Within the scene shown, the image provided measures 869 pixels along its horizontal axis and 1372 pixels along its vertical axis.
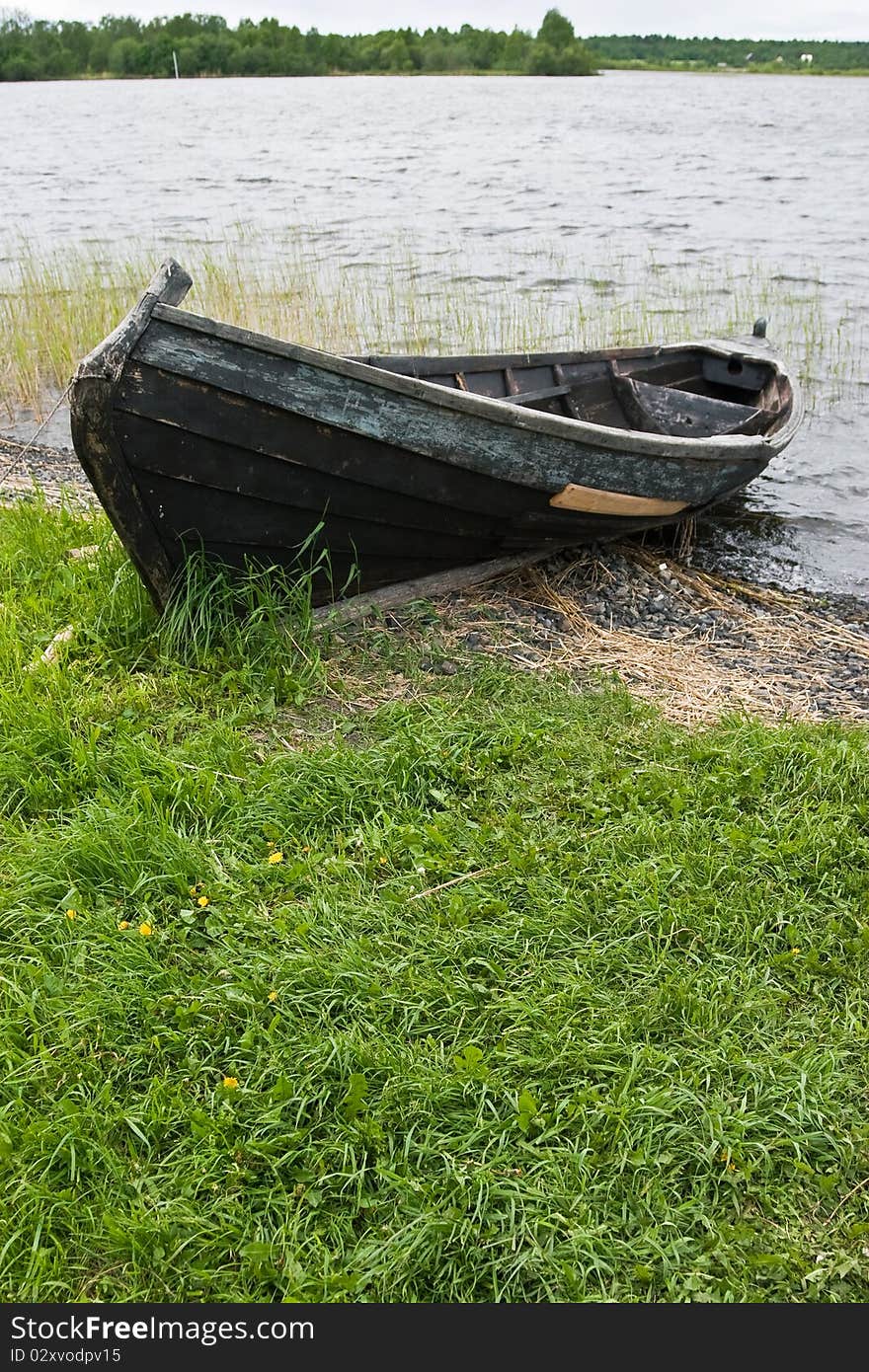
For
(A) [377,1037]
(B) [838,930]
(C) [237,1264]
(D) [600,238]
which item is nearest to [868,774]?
(B) [838,930]

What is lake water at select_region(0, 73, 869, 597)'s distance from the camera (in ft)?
29.4

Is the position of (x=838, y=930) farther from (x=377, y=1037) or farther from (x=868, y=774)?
(x=377, y=1037)

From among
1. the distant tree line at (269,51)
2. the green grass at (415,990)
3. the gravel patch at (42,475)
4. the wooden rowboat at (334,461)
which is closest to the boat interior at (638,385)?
the wooden rowboat at (334,461)

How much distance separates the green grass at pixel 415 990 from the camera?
2.40m

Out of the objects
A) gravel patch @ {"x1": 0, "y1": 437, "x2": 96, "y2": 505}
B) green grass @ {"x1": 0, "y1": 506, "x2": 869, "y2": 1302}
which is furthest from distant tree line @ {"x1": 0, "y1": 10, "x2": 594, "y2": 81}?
green grass @ {"x1": 0, "y1": 506, "x2": 869, "y2": 1302}

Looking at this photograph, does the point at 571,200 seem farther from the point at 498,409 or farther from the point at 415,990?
the point at 415,990

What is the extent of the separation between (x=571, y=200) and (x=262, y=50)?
52.8 m

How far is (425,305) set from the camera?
12.4m

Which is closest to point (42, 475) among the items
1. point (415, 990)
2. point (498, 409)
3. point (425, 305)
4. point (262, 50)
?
point (498, 409)

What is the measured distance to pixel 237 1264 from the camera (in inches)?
93.5

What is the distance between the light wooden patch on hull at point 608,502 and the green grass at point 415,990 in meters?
1.20

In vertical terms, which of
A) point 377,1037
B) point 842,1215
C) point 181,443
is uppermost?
point 181,443

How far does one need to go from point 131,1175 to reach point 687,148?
29.3m

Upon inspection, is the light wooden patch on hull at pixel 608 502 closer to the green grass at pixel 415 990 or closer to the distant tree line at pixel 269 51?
the green grass at pixel 415 990
